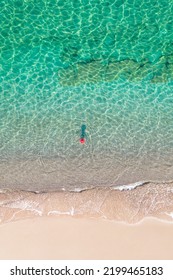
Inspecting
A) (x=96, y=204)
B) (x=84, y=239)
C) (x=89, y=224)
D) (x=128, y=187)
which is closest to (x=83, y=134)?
(x=128, y=187)

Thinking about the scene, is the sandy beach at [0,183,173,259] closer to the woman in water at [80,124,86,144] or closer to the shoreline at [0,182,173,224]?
the shoreline at [0,182,173,224]

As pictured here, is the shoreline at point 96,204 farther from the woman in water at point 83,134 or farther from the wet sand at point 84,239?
the woman in water at point 83,134

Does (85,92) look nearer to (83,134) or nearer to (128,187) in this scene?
(83,134)

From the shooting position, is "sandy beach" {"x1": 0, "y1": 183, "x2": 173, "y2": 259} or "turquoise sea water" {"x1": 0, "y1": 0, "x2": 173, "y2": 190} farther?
"turquoise sea water" {"x1": 0, "y1": 0, "x2": 173, "y2": 190}

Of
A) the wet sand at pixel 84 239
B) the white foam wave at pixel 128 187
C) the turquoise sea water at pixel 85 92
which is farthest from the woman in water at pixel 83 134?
the wet sand at pixel 84 239

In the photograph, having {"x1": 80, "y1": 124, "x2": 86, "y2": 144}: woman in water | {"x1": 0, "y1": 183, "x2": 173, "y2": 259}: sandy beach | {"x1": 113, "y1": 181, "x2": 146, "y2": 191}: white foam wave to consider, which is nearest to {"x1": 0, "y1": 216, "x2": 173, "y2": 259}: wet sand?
{"x1": 0, "y1": 183, "x2": 173, "y2": 259}: sandy beach

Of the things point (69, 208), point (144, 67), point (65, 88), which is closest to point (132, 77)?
point (144, 67)

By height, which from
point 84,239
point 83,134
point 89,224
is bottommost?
point 84,239
